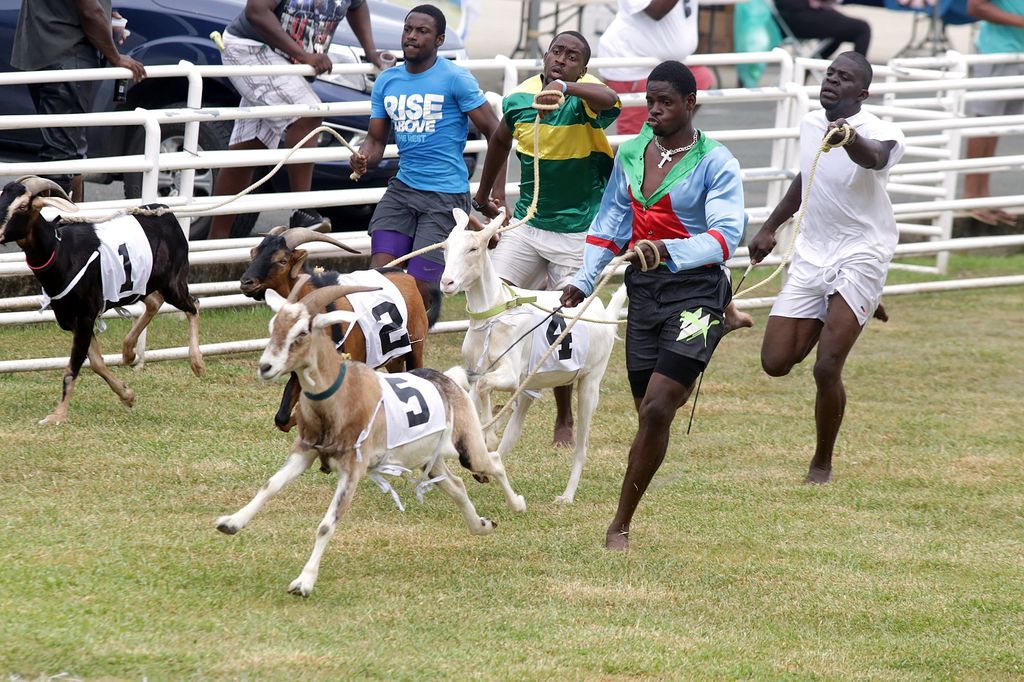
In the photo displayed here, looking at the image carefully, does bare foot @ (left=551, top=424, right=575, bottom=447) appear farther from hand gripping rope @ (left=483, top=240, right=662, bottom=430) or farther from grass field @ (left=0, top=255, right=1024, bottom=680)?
hand gripping rope @ (left=483, top=240, right=662, bottom=430)

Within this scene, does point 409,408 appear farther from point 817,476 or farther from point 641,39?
point 641,39

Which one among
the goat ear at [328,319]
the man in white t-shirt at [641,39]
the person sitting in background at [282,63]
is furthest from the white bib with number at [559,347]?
the man in white t-shirt at [641,39]


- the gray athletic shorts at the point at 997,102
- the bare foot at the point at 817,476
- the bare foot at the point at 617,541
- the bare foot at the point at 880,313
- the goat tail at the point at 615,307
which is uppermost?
the gray athletic shorts at the point at 997,102

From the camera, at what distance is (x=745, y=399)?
10.4 metres

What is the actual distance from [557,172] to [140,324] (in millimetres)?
2772

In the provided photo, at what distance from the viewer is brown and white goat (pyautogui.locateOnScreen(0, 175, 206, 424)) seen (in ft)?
27.2

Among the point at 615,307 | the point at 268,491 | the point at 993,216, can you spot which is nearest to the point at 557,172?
the point at 615,307

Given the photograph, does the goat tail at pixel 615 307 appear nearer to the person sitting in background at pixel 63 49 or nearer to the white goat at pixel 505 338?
the white goat at pixel 505 338

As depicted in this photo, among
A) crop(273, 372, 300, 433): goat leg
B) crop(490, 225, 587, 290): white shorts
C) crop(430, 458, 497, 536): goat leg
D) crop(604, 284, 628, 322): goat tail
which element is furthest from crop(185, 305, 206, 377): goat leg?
crop(430, 458, 497, 536): goat leg

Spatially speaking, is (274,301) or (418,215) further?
→ (418,215)

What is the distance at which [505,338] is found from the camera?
7879 millimetres

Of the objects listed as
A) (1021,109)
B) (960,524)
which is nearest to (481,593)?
(960,524)

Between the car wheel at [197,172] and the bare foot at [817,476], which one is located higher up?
the car wheel at [197,172]

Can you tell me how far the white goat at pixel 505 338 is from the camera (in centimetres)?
767
